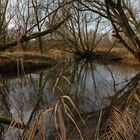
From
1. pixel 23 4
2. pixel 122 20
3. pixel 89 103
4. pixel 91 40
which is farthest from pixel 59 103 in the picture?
pixel 91 40

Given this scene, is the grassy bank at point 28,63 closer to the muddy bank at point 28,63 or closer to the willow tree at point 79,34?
the muddy bank at point 28,63

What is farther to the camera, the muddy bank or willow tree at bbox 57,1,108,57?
willow tree at bbox 57,1,108,57

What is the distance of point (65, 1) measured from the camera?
18625 millimetres

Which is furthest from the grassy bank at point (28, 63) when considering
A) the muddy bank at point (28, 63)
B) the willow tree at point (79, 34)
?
the willow tree at point (79, 34)

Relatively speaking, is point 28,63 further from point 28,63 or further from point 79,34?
point 79,34

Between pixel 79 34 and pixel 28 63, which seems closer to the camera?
pixel 28 63

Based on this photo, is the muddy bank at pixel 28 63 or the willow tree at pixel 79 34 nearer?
the muddy bank at pixel 28 63

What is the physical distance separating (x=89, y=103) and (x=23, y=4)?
Result: 23038 millimetres

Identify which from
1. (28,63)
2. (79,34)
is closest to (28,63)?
(28,63)

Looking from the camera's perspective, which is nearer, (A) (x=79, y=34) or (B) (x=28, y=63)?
(B) (x=28, y=63)

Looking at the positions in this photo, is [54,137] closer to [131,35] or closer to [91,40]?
[131,35]

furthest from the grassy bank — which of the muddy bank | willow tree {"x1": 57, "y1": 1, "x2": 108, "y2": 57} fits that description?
willow tree {"x1": 57, "y1": 1, "x2": 108, "y2": 57}

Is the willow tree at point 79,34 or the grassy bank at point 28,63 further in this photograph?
the willow tree at point 79,34

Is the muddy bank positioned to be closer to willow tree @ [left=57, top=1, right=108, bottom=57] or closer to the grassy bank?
the grassy bank
